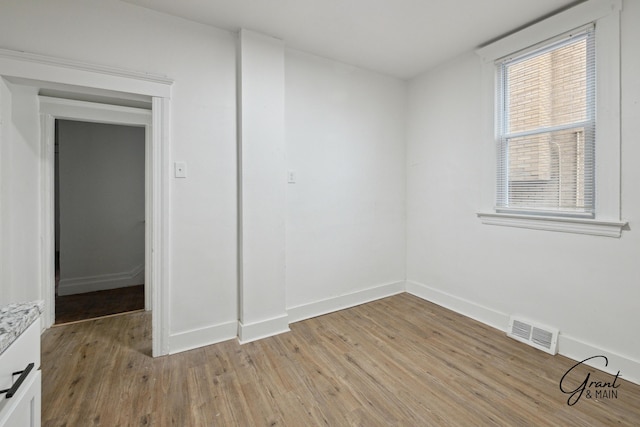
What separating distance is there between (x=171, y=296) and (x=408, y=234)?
8.92 ft

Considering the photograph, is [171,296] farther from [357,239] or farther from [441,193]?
[441,193]

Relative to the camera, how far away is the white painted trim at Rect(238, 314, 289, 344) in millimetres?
2506

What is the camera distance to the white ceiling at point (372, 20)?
2170 millimetres

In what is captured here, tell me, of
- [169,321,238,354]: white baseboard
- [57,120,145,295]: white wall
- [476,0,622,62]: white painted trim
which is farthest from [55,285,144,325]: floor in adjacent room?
[476,0,622,62]: white painted trim

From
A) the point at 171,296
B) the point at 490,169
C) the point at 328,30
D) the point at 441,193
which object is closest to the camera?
the point at 171,296

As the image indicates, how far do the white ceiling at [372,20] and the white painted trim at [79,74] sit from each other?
55 cm

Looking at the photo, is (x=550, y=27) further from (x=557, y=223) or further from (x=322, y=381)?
(x=322, y=381)

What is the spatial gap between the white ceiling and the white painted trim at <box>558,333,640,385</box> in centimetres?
253

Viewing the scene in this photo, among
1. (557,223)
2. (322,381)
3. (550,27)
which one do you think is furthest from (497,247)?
(322,381)

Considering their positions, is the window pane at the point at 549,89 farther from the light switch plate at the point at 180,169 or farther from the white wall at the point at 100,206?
the white wall at the point at 100,206

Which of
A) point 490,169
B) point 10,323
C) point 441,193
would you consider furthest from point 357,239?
point 10,323

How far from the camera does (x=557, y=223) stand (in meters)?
2.33

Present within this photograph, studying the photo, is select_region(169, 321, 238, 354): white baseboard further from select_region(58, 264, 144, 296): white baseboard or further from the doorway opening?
select_region(58, 264, 144, 296): white baseboard

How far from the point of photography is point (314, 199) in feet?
9.90
